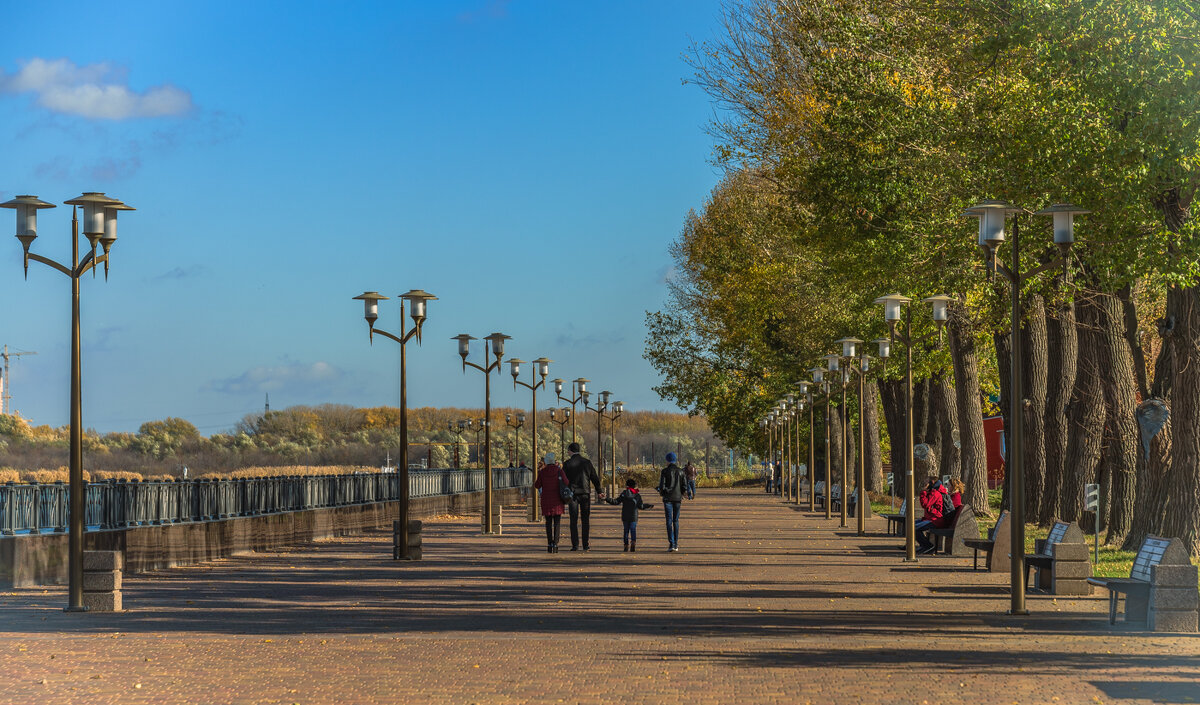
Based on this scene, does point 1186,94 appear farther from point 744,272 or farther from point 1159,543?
point 744,272

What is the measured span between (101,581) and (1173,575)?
1081 centimetres

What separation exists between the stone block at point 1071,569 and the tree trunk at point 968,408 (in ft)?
58.2

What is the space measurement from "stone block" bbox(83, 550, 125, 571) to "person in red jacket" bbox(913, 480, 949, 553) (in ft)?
47.1

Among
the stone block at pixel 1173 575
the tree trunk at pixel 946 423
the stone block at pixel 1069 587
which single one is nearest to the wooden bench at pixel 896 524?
the tree trunk at pixel 946 423

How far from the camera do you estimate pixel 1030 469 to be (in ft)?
105

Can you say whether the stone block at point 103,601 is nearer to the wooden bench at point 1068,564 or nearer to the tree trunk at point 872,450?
the wooden bench at point 1068,564

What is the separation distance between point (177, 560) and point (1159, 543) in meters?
15.2

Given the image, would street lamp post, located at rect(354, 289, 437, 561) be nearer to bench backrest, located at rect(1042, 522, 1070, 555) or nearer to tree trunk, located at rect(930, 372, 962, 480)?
bench backrest, located at rect(1042, 522, 1070, 555)

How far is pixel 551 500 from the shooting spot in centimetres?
2575

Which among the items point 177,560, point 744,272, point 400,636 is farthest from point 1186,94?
point 744,272

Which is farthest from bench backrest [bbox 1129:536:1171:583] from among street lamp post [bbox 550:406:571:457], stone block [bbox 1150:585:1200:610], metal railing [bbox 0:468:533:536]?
street lamp post [bbox 550:406:571:457]

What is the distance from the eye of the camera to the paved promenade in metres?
9.88

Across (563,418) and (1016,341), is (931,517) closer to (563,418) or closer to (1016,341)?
(1016,341)

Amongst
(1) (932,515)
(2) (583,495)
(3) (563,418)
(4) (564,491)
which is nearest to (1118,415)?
(1) (932,515)
